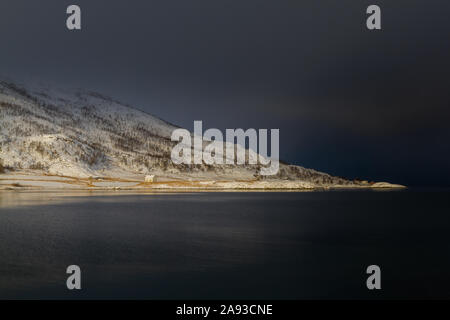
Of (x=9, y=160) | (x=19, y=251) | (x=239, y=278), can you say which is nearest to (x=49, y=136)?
(x=9, y=160)

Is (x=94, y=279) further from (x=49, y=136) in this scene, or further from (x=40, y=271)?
(x=49, y=136)

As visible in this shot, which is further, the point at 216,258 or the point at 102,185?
the point at 102,185

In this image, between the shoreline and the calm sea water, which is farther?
the shoreline

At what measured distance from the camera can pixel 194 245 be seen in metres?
30.5

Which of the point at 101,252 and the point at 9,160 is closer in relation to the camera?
the point at 101,252

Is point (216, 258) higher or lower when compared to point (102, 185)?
higher

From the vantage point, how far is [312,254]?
27.9 meters

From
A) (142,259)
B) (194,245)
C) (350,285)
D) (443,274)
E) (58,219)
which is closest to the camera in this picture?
(350,285)

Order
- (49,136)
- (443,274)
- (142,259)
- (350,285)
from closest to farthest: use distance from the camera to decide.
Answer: (350,285), (443,274), (142,259), (49,136)

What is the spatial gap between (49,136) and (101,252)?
169m

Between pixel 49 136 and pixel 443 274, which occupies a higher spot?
pixel 49 136

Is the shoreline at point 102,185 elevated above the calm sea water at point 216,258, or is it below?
below

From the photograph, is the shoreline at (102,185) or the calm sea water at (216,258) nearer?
the calm sea water at (216,258)

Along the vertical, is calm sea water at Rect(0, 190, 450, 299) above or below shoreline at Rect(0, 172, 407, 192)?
above
